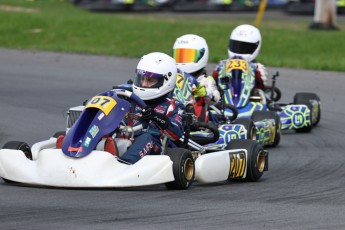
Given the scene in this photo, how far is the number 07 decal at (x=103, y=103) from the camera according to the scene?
794cm

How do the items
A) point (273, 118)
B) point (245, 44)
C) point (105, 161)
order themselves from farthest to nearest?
1. point (245, 44)
2. point (273, 118)
3. point (105, 161)

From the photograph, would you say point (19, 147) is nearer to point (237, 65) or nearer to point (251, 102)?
point (237, 65)

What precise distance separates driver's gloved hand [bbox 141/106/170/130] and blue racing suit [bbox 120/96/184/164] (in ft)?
0.08

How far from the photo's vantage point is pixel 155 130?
27.4ft

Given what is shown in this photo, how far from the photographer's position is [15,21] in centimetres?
2284

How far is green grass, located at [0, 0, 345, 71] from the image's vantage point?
65.3 ft

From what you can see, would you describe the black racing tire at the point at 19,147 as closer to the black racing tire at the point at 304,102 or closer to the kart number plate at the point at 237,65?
the kart number plate at the point at 237,65

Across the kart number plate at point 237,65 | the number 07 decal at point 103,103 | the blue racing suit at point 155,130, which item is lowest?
the kart number plate at point 237,65

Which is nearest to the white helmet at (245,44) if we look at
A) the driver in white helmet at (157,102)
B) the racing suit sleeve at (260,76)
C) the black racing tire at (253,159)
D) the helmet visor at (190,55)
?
the racing suit sleeve at (260,76)

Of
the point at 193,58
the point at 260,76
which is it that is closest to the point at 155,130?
the point at 193,58

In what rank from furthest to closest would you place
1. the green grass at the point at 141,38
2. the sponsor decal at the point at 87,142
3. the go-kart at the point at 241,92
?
the green grass at the point at 141,38
the go-kart at the point at 241,92
the sponsor decal at the point at 87,142

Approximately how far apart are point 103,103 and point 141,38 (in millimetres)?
14054

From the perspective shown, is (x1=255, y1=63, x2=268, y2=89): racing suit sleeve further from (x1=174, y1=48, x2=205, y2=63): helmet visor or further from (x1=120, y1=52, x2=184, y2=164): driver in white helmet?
(x1=120, y1=52, x2=184, y2=164): driver in white helmet

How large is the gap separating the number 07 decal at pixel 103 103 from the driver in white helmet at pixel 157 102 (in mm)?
283
